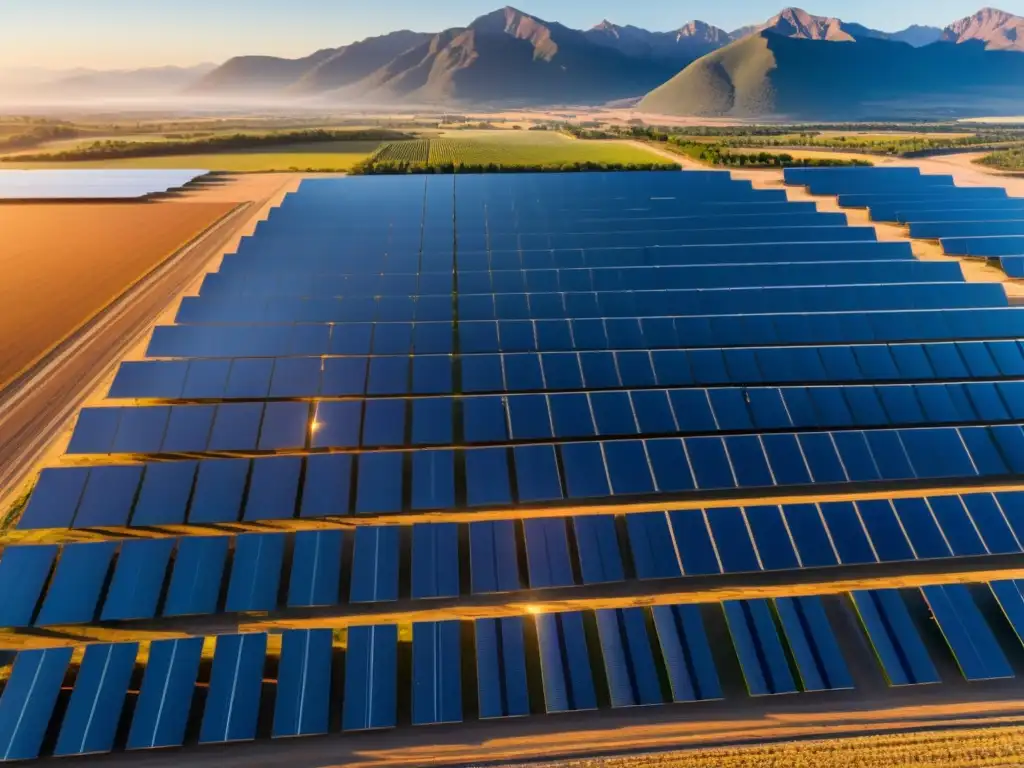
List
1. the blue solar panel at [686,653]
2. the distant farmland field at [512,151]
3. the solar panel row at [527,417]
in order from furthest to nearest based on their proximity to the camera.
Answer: the distant farmland field at [512,151] < the solar panel row at [527,417] < the blue solar panel at [686,653]

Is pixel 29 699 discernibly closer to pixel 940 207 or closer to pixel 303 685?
pixel 303 685

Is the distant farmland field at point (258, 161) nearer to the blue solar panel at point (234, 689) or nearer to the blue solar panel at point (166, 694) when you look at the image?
the blue solar panel at point (166, 694)

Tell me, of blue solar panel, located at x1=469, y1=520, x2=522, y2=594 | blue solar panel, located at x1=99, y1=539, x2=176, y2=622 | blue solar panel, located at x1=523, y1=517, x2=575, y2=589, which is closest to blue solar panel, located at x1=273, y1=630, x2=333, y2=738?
blue solar panel, located at x1=469, y1=520, x2=522, y2=594

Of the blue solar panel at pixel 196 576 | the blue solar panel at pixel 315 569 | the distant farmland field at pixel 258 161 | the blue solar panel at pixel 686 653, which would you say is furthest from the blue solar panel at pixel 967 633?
the distant farmland field at pixel 258 161

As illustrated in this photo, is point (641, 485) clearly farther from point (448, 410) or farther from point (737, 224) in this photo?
point (737, 224)

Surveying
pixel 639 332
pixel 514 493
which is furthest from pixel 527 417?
pixel 639 332

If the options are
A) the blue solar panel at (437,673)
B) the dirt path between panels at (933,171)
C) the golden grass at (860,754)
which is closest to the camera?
the golden grass at (860,754)
